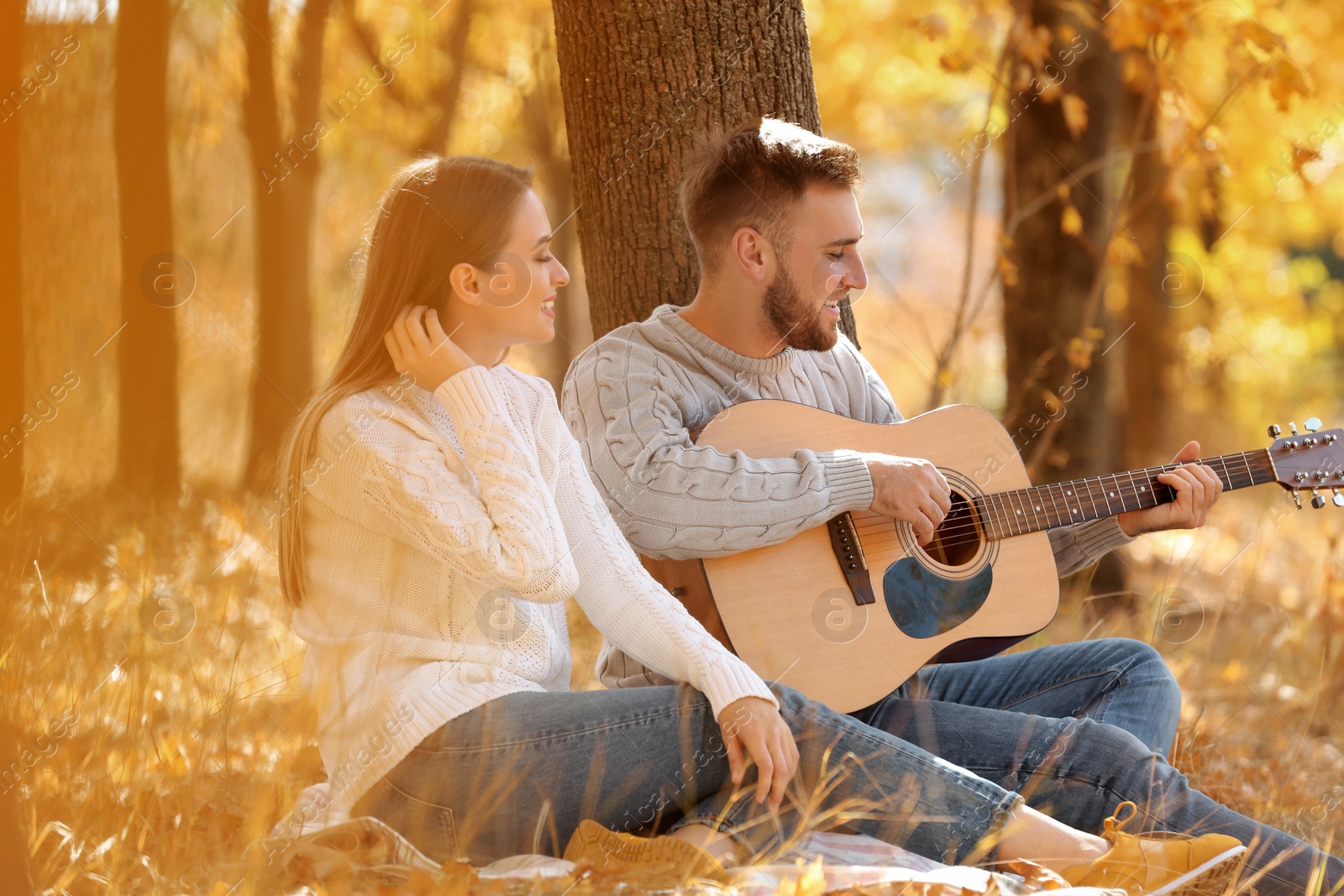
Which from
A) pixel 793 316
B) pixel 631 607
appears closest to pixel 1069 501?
pixel 793 316

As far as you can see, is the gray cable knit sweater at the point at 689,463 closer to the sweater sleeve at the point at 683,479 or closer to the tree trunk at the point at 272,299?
the sweater sleeve at the point at 683,479

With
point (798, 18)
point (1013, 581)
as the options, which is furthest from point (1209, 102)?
point (1013, 581)

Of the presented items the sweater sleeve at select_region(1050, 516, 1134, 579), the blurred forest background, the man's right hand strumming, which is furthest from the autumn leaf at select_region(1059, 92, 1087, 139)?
the man's right hand strumming

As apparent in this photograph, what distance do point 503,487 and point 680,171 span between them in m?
1.34

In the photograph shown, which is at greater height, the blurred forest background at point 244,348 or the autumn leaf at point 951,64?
the autumn leaf at point 951,64

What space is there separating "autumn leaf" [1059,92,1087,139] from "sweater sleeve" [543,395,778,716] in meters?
3.42

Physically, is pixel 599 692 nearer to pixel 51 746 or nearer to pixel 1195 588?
pixel 51 746

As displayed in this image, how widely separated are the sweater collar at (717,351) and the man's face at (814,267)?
0.10 metres

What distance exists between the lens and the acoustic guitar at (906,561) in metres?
2.49

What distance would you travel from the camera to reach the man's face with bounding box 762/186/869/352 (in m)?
2.78

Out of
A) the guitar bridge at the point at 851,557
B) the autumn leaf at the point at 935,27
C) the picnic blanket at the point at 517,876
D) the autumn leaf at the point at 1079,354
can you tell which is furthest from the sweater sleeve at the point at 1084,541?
the autumn leaf at the point at 1079,354

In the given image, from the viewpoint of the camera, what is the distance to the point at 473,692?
1.98m

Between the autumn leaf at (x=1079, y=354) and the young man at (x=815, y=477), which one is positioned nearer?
the young man at (x=815, y=477)

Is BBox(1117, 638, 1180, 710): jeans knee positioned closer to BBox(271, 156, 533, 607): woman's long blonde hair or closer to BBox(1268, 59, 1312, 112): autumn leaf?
BBox(271, 156, 533, 607): woman's long blonde hair
